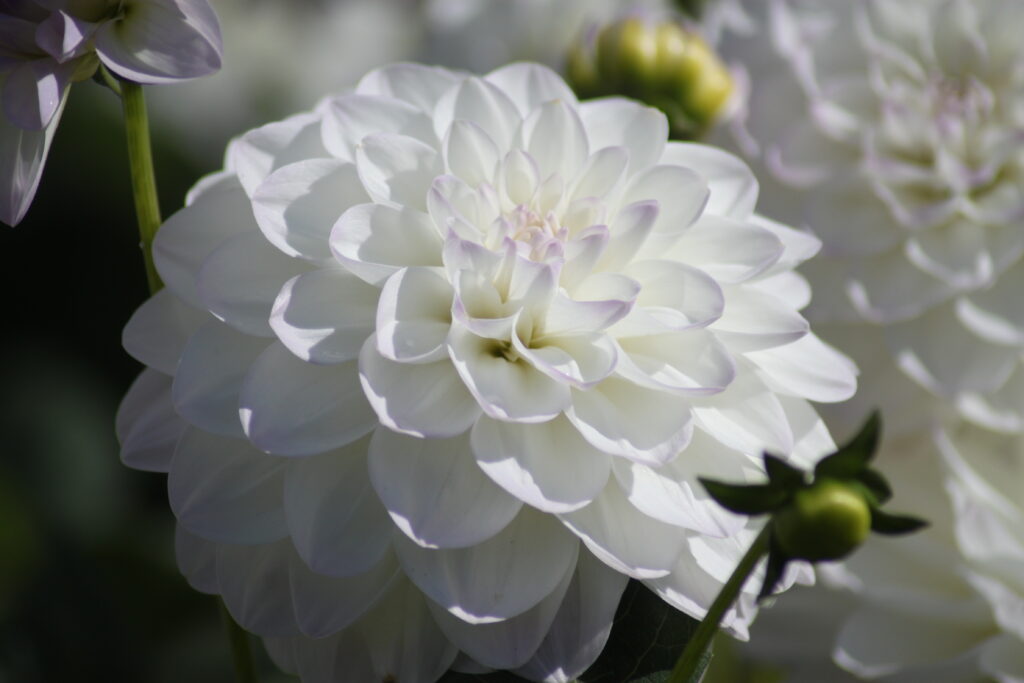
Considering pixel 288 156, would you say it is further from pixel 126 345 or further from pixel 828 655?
pixel 828 655

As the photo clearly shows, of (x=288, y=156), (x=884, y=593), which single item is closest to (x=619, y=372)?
(x=288, y=156)

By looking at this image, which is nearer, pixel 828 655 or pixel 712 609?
pixel 712 609

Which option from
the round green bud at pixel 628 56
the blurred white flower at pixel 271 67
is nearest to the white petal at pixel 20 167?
the round green bud at pixel 628 56

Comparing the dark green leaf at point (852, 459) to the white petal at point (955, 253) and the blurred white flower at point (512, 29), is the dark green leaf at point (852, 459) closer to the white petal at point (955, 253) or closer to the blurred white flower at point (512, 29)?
the white petal at point (955, 253)

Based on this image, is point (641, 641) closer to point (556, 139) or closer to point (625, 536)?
point (625, 536)

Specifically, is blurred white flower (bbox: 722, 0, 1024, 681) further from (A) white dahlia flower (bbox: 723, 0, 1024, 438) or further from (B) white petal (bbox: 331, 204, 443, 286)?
(B) white petal (bbox: 331, 204, 443, 286)
